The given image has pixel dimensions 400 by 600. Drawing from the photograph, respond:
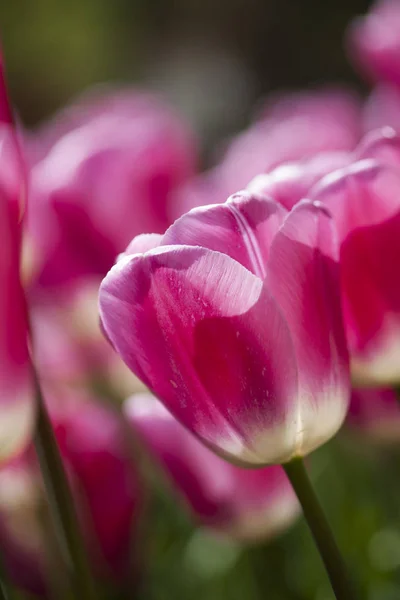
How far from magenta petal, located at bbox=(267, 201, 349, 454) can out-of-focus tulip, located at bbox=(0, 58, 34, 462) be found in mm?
74

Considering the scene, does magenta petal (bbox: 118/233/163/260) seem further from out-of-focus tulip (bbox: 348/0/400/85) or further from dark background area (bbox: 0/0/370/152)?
dark background area (bbox: 0/0/370/152)

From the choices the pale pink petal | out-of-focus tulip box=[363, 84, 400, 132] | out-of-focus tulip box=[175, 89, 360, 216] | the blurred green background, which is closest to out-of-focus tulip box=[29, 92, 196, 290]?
out-of-focus tulip box=[175, 89, 360, 216]

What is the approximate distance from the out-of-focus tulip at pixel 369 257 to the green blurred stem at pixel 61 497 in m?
0.10

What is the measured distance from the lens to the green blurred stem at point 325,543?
0.29 m

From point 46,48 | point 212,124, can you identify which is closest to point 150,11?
point 46,48

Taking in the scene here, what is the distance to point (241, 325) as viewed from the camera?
0.31 metres

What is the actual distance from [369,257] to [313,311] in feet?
0.14

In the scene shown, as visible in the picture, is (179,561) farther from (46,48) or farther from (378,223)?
(46,48)

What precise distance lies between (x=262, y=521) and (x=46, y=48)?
5.71 meters

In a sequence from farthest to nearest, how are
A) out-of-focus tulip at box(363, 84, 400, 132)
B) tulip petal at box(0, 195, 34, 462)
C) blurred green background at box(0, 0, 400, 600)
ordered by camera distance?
blurred green background at box(0, 0, 400, 600) < out-of-focus tulip at box(363, 84, 400, 132) < tulip petal at box(0, 195, 34, 462)

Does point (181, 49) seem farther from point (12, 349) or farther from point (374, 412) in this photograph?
point (12, 349)

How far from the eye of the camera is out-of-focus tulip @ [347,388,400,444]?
47 cm

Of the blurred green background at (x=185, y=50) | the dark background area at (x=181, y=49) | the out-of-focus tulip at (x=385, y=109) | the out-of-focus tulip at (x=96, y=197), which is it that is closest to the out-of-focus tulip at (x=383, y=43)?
the out-of-focus tulip at (x=385, y=109)

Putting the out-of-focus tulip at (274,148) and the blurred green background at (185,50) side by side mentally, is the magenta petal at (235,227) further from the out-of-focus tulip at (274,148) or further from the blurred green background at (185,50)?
the blurred green background at (185,50)
